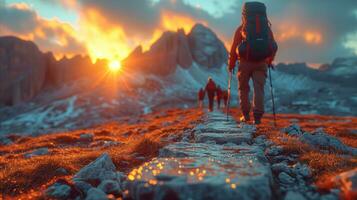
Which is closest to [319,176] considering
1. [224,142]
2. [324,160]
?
[324,160]

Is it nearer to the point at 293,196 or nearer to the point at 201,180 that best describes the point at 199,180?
the point at 201,180

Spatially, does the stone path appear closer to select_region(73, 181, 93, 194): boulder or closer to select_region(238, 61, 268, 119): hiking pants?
select_region(73, 181, 93, 194): boulder

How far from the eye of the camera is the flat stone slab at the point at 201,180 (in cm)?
308

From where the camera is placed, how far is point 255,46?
34.2 feet

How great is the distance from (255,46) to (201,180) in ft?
26.0

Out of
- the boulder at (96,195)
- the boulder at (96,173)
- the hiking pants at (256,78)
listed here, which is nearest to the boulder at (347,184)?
the boulder at (96,195)

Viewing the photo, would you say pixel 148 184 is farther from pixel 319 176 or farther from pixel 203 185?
pixel 319 176

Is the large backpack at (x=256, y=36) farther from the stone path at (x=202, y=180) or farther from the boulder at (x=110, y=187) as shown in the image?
the boulder at (x=110, y=187)

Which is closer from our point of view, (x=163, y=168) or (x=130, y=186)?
(x=130, y=186)

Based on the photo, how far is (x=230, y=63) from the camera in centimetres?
1243

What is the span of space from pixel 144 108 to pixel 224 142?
496 feet

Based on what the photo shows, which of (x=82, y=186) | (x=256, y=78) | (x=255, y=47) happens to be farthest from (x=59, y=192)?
(x=256, y=78)

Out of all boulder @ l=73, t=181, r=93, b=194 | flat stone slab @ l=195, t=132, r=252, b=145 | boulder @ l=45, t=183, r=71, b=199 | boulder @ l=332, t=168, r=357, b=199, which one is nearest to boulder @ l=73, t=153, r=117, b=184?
boulder @ l=73, t=181, r=93, b=194

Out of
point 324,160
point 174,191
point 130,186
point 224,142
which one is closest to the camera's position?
point 174,191
